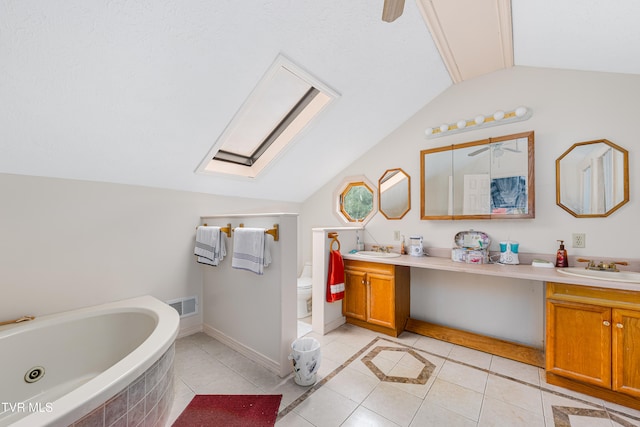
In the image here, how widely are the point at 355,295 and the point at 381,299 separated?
1.03 ft

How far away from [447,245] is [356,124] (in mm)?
1669

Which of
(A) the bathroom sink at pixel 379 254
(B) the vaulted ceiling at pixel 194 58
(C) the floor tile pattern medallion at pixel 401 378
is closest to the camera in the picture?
(B) the vaulted ceiling at pixel 194 58

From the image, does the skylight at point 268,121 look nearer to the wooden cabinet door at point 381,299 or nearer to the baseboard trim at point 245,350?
the baseboard trim at point 245,350

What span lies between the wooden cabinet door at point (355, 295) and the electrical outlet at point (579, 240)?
183 centimetres

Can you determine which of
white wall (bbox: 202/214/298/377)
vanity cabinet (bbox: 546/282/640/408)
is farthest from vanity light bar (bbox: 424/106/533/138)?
white wall (bbox: 202/214/298/377)

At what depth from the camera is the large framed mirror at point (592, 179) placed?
195cm

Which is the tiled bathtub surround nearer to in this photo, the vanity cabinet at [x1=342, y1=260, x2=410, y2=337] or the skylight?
the skylight

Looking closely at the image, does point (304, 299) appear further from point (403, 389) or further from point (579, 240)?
point (579, 240)

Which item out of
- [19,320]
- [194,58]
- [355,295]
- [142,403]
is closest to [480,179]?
[355,295]

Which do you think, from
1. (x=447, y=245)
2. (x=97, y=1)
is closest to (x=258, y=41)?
(x=97, y=1)

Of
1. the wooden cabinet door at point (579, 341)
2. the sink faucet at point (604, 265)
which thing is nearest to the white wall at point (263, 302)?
the wooden cabinet door at point (579, 341)

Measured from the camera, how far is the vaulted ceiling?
4.19 feet

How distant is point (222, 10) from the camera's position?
1.41m

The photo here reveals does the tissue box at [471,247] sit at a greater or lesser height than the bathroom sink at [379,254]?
→ greater
